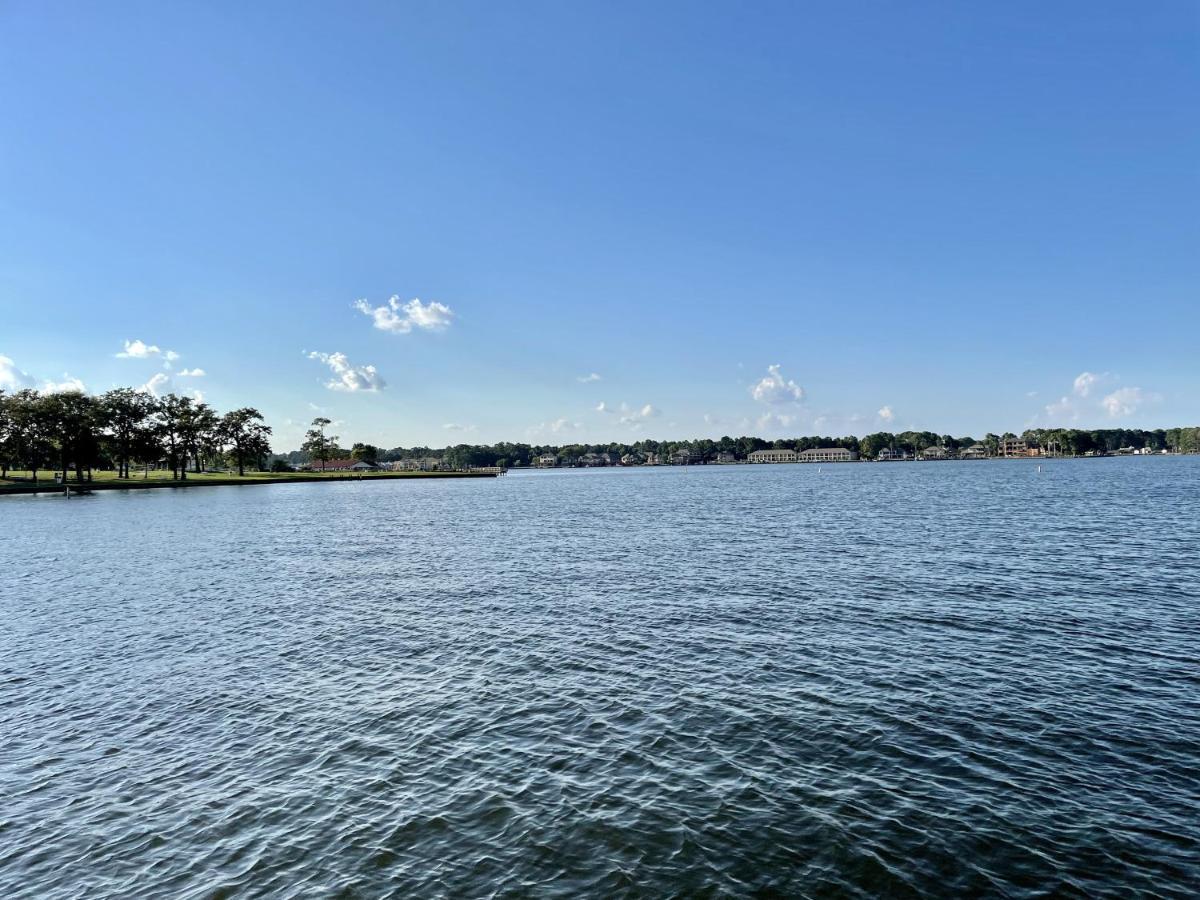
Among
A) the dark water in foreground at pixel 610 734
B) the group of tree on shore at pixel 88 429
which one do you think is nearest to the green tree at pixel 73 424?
the group of tree on shore at pixel 88 429

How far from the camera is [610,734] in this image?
18344 mm

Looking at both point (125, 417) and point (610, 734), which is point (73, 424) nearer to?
point (125, 417)

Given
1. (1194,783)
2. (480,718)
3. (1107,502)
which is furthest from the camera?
(1107,502)

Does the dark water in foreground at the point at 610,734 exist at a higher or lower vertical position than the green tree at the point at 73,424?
lower

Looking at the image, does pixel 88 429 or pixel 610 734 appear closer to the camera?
pixel 610 734

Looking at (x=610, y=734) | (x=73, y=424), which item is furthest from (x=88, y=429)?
(x=610, y=734)

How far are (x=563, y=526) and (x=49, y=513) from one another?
256ft

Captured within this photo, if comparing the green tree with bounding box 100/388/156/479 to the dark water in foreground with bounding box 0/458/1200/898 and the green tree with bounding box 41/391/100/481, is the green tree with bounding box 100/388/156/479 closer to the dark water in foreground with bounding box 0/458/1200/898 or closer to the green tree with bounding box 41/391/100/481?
the green tree with bounding box 41/391/100/481

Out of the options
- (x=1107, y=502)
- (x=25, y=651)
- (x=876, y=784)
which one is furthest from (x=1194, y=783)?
(x=1107, y=502)

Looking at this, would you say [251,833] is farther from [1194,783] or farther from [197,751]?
[1194,783]

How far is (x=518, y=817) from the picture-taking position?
561 inches

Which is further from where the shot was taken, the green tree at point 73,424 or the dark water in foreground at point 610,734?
the green tree at point 73,424

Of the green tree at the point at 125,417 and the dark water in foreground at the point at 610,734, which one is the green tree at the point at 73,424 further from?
the dark water in foreground at the point at 610,734

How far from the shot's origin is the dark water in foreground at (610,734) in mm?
12609
